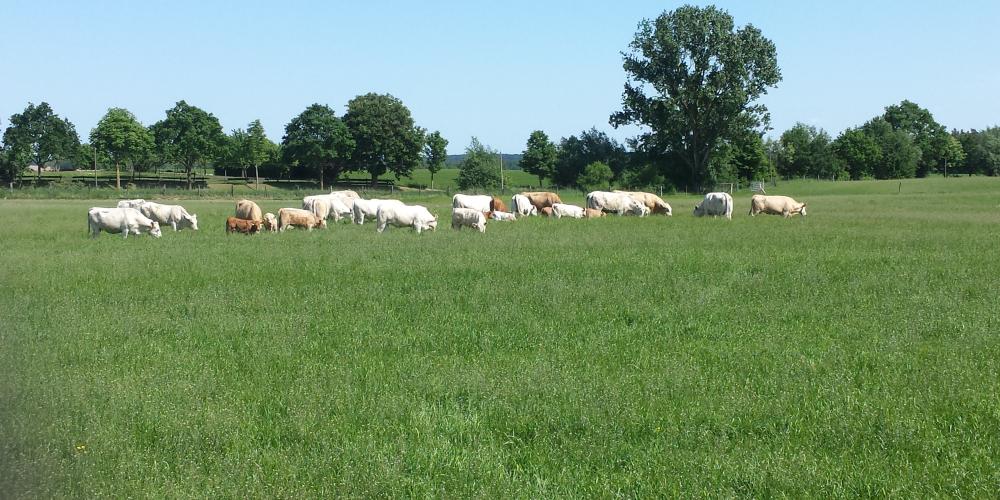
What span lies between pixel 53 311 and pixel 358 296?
4257mm

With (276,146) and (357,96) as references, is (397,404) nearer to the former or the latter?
(357,96)

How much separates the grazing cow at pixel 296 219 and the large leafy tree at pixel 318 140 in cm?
6666

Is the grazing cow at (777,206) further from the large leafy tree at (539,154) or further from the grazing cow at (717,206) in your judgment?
the large leafy tree at (539,154)

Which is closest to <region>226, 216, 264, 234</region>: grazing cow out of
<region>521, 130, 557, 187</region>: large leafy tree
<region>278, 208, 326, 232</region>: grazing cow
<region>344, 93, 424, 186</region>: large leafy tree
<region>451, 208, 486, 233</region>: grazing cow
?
<region>278, 208, 326, 232</region>: grazing cow

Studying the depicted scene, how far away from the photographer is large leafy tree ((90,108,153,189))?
9069cm

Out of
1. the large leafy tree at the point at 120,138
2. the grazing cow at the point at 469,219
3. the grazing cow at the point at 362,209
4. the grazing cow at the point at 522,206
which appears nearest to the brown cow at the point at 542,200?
the grazing cow at the point at 522,206

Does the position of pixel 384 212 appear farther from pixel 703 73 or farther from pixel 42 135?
pixel 42 135

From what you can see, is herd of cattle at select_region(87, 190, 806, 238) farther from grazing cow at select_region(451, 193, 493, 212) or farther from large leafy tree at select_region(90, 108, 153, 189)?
large leafy tree at select_region(90, 108, 153, 189)

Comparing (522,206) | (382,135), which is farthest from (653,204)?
(382,135)

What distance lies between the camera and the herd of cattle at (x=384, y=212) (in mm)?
26641

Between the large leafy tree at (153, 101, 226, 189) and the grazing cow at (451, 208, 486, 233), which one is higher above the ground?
the large leafy tree at (153, 101, 226, 189)

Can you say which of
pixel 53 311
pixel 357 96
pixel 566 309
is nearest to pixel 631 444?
pixel 566 309

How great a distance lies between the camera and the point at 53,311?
1177 centimetres

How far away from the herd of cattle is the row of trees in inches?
2197
